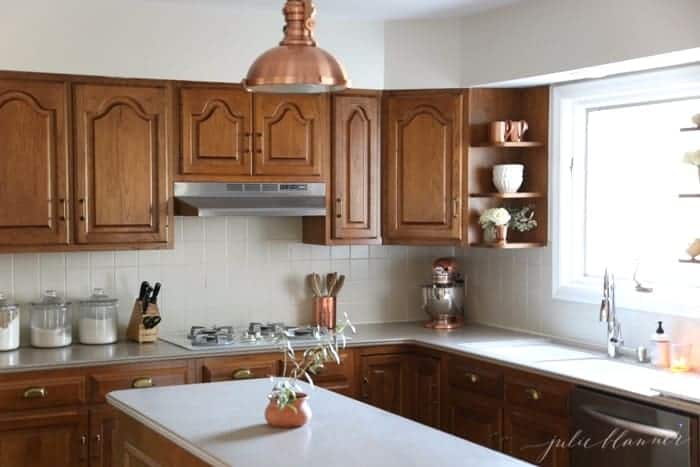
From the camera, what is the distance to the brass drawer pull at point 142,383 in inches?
181

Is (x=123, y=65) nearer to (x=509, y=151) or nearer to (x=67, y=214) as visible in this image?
(x=67, y=214)

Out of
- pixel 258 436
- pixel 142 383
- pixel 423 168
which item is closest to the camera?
pixel 258 436

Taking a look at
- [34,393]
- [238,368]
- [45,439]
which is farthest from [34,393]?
[238,368]

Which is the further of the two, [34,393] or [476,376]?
[476,376]

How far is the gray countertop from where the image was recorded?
3926mm

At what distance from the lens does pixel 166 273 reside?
5289mm

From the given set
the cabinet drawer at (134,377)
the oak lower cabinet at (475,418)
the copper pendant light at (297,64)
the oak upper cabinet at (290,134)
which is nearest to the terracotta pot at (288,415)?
the copper pendant light at (297,64)

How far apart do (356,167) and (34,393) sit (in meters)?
2.04

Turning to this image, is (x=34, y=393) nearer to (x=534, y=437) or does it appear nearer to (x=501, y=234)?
(x=534, y=437)

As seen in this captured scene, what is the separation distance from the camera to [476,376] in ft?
15.7

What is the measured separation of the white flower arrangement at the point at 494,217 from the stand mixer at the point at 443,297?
464mm

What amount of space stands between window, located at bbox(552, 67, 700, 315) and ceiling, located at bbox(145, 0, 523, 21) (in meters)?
0.66

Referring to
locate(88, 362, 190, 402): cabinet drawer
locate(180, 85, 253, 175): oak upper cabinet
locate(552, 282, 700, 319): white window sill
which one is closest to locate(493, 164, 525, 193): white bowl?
locate(552, 282, 700, 319): white window sill

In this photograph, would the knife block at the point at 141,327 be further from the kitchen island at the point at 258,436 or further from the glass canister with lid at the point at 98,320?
the kitchen island at the point at 258,436
